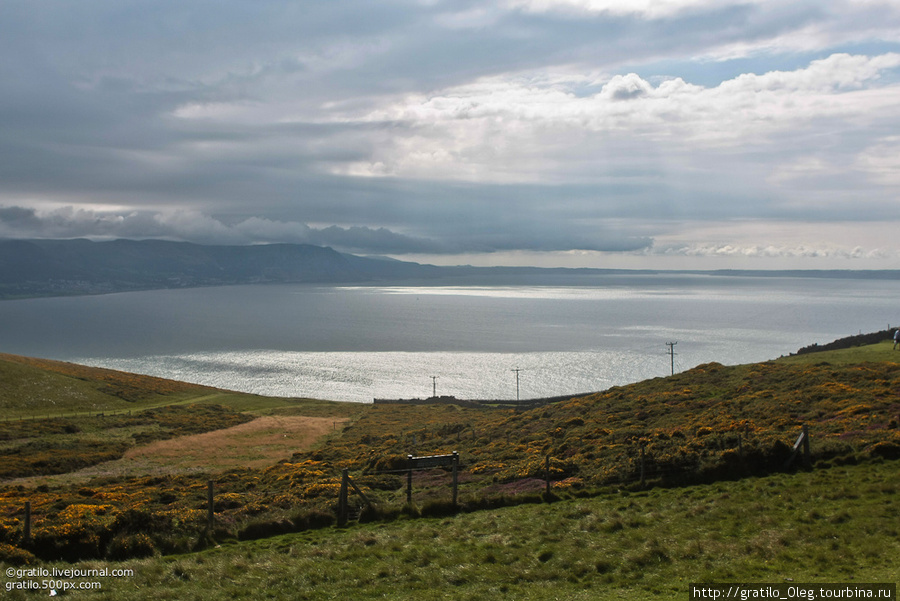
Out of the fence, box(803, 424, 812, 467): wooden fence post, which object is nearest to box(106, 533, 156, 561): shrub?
the fence

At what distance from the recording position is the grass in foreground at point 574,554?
10.2 meters

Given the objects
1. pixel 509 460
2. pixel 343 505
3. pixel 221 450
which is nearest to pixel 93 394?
pixel 221 450

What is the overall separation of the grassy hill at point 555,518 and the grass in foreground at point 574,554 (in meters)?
0.05

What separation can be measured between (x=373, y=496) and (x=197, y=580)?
28.6 ft

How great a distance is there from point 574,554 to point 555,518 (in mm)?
3137

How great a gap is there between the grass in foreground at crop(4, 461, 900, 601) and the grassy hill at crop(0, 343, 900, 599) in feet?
0.18

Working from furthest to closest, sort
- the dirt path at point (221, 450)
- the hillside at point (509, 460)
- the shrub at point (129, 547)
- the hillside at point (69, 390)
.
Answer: the hillside at point (69, 390) → the dirt path at point (221, 450) → the hillside at point (509, 460) → the shrub at point (129, 547)

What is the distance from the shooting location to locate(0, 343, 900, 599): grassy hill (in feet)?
35.3

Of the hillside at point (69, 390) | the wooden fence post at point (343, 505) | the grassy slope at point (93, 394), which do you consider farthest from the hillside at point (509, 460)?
the grassy slope at point (93, 394)

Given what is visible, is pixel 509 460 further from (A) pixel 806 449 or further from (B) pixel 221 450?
(B) pixel 221 450

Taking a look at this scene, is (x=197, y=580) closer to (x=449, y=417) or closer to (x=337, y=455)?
(x=337, y=455)

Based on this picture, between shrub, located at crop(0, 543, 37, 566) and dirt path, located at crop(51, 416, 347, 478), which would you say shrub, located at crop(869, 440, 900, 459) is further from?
dirt path, located at crop(51, 416, 347, 478)

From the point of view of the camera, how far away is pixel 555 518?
1498 cm

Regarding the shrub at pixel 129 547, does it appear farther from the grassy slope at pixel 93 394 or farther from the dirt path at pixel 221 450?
the grassy slope at pixel 93 394
